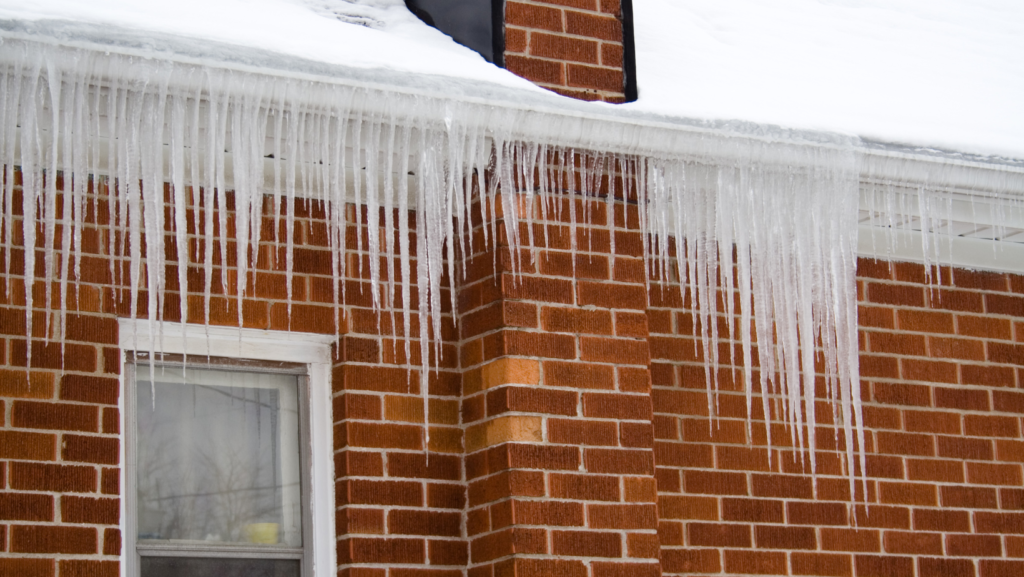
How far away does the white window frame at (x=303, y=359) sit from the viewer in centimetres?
502

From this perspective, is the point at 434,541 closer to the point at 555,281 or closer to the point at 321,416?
the point at 321,416

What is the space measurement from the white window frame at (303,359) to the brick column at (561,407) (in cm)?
51

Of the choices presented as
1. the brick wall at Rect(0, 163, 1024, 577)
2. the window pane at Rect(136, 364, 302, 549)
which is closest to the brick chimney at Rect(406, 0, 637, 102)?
the brick wall at Rect(0, 163, 1024, 577)

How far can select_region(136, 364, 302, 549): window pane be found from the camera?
5.02m

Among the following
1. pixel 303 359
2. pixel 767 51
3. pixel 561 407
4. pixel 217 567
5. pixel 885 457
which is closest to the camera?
pixel 217 567

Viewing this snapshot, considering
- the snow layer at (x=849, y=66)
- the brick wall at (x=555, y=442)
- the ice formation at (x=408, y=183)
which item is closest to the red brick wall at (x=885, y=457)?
the brick wall at (x=555, y=442)

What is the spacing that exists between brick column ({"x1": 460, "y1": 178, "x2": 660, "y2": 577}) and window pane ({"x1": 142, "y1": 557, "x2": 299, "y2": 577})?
676 mm

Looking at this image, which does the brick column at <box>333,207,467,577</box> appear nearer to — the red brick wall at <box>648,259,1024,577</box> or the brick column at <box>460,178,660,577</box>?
the brick column at <box>460,178,660,577</box>

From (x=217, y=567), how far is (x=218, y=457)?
1.29ft

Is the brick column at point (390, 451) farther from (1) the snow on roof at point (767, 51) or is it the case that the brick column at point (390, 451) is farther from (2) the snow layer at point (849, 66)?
(2) the snow layer at point (849, 66)

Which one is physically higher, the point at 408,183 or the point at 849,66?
the point at 849,66

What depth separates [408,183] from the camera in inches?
217

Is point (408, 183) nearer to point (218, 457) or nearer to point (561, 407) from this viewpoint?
point (561, 407)

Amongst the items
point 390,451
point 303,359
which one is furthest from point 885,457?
point 303,359
